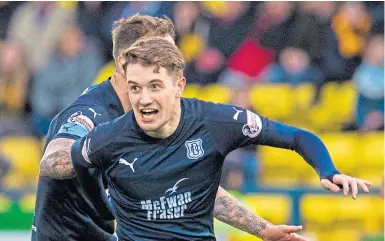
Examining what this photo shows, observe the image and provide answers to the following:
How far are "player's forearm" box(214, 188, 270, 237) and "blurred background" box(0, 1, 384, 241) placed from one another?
5822 millimetres

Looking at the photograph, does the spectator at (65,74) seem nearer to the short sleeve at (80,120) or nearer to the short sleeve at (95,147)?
the short sleeve at (80,120)

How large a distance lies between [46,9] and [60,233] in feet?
25.4

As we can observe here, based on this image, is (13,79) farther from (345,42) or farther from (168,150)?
(168,150)

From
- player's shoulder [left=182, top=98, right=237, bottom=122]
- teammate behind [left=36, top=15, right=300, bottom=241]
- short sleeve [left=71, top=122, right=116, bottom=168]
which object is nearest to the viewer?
short sleeve [left=71, top=122, right=116, bottom=168]

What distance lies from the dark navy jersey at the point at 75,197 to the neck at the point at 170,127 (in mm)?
502

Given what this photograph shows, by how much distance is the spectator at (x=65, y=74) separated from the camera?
1213 centimetres

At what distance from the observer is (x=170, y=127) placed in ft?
14.8

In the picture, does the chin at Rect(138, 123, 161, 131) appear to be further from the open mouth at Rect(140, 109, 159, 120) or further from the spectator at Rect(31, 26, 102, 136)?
the spectator at Rect(31, 26, 102, 136)

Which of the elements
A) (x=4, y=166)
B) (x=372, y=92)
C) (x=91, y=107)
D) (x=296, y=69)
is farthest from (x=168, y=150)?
(x=4, y=166)

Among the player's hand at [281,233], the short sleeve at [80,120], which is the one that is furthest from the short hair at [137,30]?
the player's hand at [281,233]

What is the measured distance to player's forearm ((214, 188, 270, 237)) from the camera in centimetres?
494

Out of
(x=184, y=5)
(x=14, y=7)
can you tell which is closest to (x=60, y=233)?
(x=184, y=5)

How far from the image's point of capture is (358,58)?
12031mm

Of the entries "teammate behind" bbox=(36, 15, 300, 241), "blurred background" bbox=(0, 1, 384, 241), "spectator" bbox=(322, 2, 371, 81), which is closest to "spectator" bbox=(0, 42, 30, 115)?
"blurred background" bbox=(0, 1, 384, 241)
